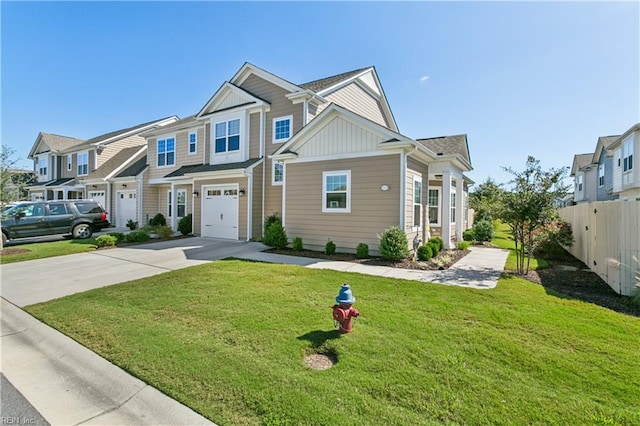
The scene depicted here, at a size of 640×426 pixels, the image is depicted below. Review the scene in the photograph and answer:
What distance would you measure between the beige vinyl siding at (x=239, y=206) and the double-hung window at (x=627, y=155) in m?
23.1

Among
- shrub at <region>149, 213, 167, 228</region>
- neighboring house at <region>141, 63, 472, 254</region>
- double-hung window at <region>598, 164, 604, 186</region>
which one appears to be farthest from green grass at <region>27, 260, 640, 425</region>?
double-hung window at <region>598, 164, 604, 186</region>

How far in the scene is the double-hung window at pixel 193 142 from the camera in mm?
17438

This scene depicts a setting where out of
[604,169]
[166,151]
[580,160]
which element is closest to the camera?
[166,151]

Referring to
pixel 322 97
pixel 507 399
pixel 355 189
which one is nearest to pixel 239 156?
pixel 322 97

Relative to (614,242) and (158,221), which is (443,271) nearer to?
(614,242)

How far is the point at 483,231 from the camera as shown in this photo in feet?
51.6

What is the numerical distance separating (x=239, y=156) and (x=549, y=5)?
13228 millimetres

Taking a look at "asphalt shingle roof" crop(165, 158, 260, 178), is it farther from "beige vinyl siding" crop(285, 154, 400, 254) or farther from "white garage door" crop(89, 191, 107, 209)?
"white garage door" crop(89, 191, 107, 209)

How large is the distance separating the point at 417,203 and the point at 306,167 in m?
4.51

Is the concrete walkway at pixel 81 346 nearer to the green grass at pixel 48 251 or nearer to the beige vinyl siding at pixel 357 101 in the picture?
the green grass at pixel 48 251

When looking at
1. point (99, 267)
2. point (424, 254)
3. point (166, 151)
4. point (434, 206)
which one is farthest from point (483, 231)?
point (166, 151)

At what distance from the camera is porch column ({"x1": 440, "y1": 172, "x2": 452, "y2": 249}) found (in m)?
11.7

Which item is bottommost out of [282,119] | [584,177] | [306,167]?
[306,167]

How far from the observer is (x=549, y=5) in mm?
8086
